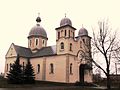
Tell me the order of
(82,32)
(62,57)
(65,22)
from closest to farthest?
1. (62,57)
2. (65,22)
3. (82,32)

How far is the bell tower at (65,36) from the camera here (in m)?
44.5

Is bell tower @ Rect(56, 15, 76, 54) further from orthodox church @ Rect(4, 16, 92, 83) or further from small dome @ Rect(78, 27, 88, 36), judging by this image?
small dome @ Rect(78, 27, 88, 36)

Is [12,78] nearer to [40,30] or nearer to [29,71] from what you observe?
[29,71]

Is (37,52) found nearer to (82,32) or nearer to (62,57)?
(62,57)

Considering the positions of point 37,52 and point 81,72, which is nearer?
point 81,72

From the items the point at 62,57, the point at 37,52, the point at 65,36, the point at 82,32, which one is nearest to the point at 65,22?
the point at 65,36

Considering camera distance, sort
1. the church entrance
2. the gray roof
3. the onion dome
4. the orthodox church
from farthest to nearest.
Result: 1. the onion dome
2. the gray roof
3. the church entrance
4. the orthodox church

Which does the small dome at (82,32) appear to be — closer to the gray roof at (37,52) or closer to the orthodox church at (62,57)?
the orthodox church at (62,57)

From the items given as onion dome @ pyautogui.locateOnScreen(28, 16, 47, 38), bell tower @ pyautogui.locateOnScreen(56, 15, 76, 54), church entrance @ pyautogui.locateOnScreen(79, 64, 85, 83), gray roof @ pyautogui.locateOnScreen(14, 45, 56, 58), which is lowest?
church entrance @ pyautogui.locateOnScreen(79, 64, 85, 83)

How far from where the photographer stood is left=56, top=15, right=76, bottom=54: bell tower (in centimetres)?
4453

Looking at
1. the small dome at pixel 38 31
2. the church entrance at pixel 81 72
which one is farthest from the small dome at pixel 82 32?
the small dome at pixel 38 31

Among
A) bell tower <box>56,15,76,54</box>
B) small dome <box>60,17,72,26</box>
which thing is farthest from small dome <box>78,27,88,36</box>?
small dome <box>60,17,72,26</box>

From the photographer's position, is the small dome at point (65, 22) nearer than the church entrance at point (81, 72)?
Yes

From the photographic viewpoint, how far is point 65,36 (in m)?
45.3
